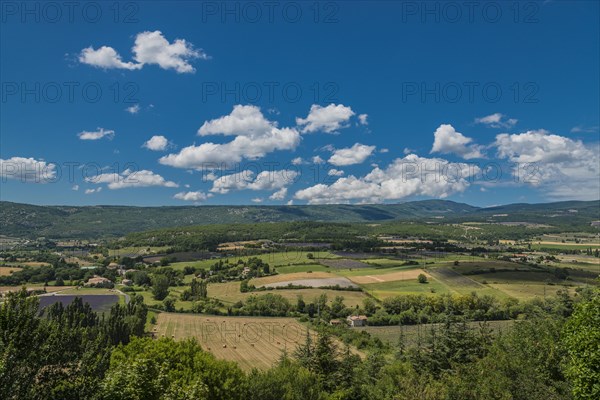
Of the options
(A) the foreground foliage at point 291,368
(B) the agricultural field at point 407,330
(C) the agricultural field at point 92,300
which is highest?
(A) the foreground foliage at point 291,368

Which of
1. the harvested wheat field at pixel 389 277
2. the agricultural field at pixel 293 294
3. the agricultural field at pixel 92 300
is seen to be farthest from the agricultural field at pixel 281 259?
the agricultural field at pixel 92 300

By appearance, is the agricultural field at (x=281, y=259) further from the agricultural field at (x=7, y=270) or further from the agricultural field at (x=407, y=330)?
the agricultural field at (x=407, y=330)

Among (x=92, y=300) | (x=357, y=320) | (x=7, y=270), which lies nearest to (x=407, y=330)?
(x=357, y=320)

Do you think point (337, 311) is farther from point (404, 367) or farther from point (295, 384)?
point (295, 384)

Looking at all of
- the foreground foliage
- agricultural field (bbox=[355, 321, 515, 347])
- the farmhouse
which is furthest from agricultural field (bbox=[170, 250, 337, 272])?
the foreground foliage

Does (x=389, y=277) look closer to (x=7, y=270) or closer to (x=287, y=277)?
(x=287, y=277)

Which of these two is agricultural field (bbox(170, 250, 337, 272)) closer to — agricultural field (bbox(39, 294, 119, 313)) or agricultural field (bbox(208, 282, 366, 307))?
agricultural field (bbox(208, 282, 366, 307))

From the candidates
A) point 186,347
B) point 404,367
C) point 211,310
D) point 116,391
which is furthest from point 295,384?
point 211,310
